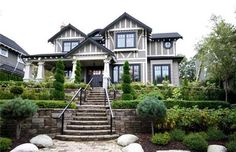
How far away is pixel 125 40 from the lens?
23.8 m

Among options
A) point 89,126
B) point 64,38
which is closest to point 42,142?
point 89,126

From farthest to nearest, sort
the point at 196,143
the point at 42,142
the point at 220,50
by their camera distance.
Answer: the point at 220,50 → the point at 42,142 → the point at 196,143

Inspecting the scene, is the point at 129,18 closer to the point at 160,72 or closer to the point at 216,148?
the point at 160,72

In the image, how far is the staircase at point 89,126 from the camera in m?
10.8

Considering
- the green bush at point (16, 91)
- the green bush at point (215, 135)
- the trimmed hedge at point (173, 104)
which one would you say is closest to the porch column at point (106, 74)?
the green bush at point (16, 91)

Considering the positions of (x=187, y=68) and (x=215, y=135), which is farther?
(x=187, y=68)

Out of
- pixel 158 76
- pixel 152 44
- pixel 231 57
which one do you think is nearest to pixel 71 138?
pixel 231 57

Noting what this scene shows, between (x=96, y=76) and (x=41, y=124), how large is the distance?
43.8 ft

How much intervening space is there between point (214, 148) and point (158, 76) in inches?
587

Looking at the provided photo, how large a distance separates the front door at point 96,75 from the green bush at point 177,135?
46.5ft

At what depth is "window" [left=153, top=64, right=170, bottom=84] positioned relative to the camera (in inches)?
927

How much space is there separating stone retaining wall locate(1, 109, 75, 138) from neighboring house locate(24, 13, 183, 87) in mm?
11035

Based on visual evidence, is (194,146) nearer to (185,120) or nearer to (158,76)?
(185,120)

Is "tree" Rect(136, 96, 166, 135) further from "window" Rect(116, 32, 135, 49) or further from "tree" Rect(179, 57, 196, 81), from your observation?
"tree" Rect(179, 57, 196, 81)
